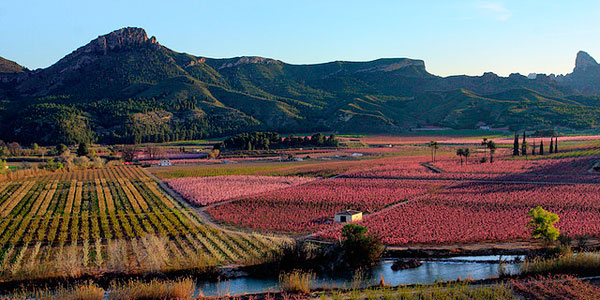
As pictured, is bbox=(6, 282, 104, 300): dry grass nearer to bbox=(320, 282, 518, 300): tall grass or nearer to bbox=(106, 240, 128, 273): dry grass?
bbox=(106, 240, 128, 273): dry grass

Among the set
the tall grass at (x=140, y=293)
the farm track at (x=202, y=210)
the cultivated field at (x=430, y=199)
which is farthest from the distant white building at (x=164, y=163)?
the tall grass at (x=140, y=293)

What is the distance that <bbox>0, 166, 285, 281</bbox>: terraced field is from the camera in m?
30.7

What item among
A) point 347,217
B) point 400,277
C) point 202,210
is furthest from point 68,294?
point 202,210

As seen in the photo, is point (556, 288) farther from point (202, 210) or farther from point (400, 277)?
point (202, 210)

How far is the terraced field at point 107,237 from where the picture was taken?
30.7 meters

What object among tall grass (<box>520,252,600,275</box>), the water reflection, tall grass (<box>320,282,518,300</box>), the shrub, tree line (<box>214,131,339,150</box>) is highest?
tree line (<box>214,131,339,150</box>)

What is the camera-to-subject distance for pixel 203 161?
10381 centimetres

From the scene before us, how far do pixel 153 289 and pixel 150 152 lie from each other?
98.0 m

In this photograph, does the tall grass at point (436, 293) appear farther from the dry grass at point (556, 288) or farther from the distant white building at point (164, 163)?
the distant white building at point (164, 163)

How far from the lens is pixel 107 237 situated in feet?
125

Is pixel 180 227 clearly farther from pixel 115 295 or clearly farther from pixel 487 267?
pixel 487 267

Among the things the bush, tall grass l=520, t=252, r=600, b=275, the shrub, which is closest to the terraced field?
the bush

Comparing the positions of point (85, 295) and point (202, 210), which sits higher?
point (85, 295)

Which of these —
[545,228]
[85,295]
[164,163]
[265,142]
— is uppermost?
[265,142]
